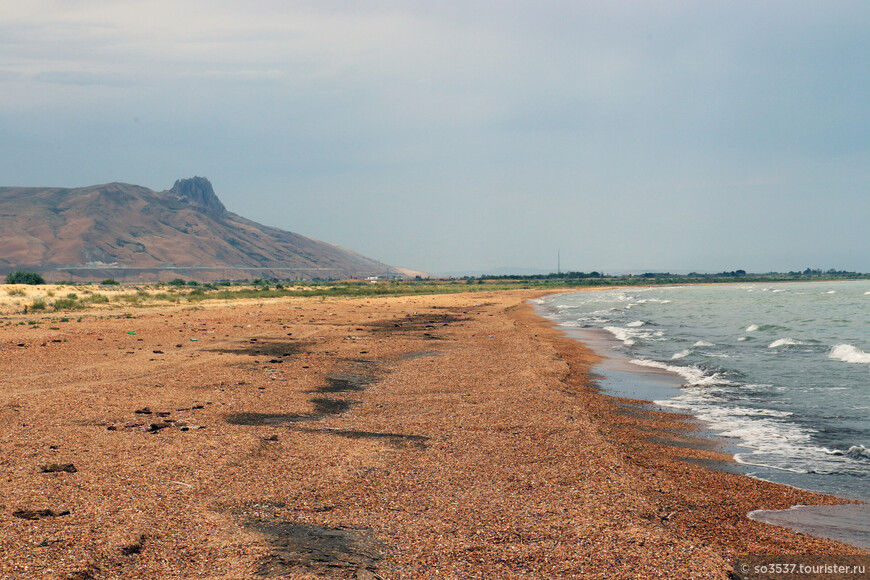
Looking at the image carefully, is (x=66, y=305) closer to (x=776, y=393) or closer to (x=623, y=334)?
(x=623, y=334)

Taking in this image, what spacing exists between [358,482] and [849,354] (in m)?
21.8

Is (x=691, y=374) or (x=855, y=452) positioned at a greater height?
(x=855, y=452)

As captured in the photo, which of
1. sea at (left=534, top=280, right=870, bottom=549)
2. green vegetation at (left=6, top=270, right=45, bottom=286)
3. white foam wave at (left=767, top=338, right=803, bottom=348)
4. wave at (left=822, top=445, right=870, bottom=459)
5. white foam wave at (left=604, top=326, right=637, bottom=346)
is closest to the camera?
sea at (left=534, top=280, right=870, bottom=549)

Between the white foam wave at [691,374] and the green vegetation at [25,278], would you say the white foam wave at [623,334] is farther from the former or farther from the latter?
the green vegetation at [25,278]

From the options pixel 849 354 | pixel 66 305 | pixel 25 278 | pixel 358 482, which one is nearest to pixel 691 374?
pixel 849 354

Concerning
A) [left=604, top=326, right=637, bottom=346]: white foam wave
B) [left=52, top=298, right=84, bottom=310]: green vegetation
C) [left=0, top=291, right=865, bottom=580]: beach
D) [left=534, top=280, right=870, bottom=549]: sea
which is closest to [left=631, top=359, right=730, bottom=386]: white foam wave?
[left=534, top=280, right=870, bottom=549]: sea

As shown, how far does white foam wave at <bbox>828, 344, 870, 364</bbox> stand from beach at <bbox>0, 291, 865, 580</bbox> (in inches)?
474

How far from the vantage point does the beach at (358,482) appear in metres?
5.62

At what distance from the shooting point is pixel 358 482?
777cm

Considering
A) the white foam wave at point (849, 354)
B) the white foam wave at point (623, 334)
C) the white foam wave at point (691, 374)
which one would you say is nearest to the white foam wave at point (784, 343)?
the white foam wave at point (849, 354)

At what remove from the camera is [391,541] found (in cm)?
602

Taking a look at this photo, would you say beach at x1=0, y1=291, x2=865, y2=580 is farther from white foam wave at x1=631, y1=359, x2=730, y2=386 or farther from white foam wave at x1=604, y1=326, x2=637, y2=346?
white foam wave at x1=604, y1=326, x2=637, y2=346

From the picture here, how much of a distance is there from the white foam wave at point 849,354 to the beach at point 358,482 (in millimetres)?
12050

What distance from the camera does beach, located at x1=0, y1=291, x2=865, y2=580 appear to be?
5.62 metres
